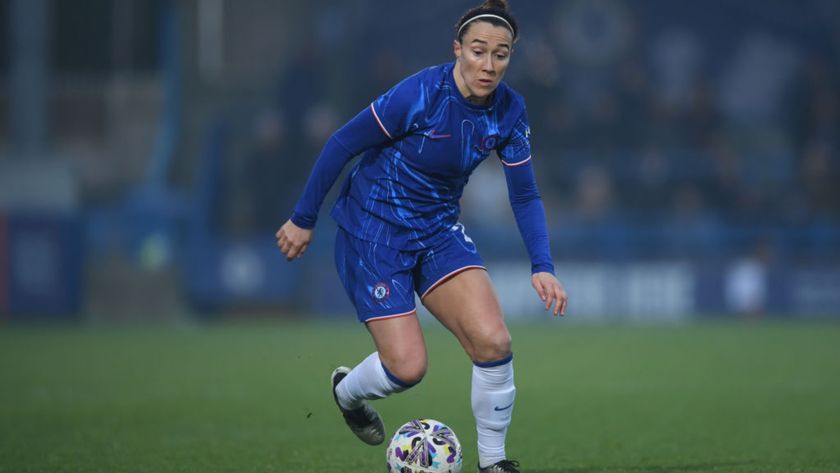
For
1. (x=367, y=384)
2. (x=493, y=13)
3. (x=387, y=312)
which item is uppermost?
(x=493, y=13)

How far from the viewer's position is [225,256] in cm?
1862

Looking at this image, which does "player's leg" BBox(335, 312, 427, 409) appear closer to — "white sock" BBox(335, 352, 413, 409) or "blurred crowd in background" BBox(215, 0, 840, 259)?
"white sock" BBox(335, 352, 413, 409)

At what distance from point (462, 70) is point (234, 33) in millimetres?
18233

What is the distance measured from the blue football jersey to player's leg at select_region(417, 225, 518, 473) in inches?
7.6

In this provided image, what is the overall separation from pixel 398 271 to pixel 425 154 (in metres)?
0.56

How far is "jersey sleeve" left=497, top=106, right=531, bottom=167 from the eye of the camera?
5.81m

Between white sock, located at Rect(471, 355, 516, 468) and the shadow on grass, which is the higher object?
white sock, located at Rect(471, 355, 516, 468)

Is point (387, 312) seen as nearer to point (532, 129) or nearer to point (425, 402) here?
point (425, 402)

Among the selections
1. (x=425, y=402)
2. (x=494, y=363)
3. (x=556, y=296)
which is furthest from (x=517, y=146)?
(x=425, y=402)

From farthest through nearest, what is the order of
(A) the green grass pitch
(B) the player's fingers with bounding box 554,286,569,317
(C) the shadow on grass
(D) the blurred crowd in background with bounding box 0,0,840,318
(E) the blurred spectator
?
1. (D) the blurred crowd in background with bounding box 0,0,840,318
2. (E) the blurred spectator
3. (A) the green grass pitch
4. (C) the shadow on grass
5. (B) the player's fingers with bounding box 554,286,569,317

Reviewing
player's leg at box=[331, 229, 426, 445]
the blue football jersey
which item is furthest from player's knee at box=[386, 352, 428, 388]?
the blue football jersey

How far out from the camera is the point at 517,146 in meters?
5.82

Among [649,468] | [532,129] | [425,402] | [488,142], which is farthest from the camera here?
[532,129]

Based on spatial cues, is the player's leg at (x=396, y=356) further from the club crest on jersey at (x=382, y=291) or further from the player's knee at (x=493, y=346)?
the player's knee at (x=493, y=346)
